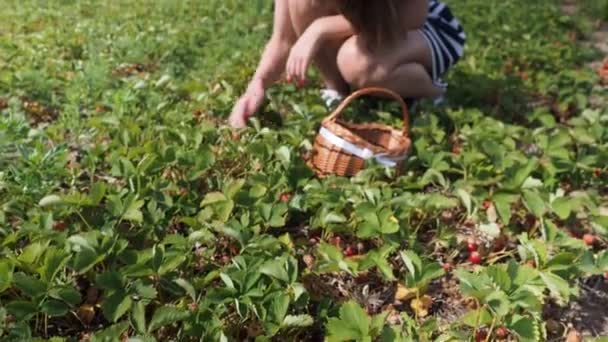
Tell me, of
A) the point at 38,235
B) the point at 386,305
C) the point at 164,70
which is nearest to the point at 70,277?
the point at 38,235

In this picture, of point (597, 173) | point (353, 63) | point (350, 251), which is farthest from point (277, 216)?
point (597, 173)

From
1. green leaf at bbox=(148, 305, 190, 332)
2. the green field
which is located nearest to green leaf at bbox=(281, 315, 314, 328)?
the green field

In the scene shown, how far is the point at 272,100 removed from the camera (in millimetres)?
2730

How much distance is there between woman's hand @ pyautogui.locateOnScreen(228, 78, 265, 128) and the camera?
2408mm

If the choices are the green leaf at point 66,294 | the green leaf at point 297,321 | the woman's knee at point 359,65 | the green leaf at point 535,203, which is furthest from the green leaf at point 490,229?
the green leaf at point 66,294

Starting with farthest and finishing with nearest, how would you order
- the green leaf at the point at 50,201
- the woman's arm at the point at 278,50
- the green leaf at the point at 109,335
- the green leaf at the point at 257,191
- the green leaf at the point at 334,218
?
1. the woman's arm at the point at 278,50
2. the green leaf at the point at 257,191
3. the green leaf at the point at 334,218
4. the green leaf at the point at 50,201
5. the green leaf at the point at 109,335

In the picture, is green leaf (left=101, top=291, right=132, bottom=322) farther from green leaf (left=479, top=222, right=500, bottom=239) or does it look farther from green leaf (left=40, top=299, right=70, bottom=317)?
green leaf (left=479, top=222, right=500, bottom=239)

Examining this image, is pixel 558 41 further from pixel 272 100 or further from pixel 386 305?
pixel 386 305

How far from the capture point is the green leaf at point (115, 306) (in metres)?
1.34

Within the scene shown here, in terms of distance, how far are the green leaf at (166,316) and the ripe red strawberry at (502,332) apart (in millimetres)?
797

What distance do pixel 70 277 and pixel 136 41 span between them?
2.31 meters

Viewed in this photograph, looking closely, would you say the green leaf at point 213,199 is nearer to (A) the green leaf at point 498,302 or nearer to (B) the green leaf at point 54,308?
(B) the green leaf at point 54,308

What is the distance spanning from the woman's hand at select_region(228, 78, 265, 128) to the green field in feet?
0.25

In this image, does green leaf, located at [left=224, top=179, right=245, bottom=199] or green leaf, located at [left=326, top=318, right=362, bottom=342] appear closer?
green leaf, located at [left=326, top=318, right=362, bottom=342]
